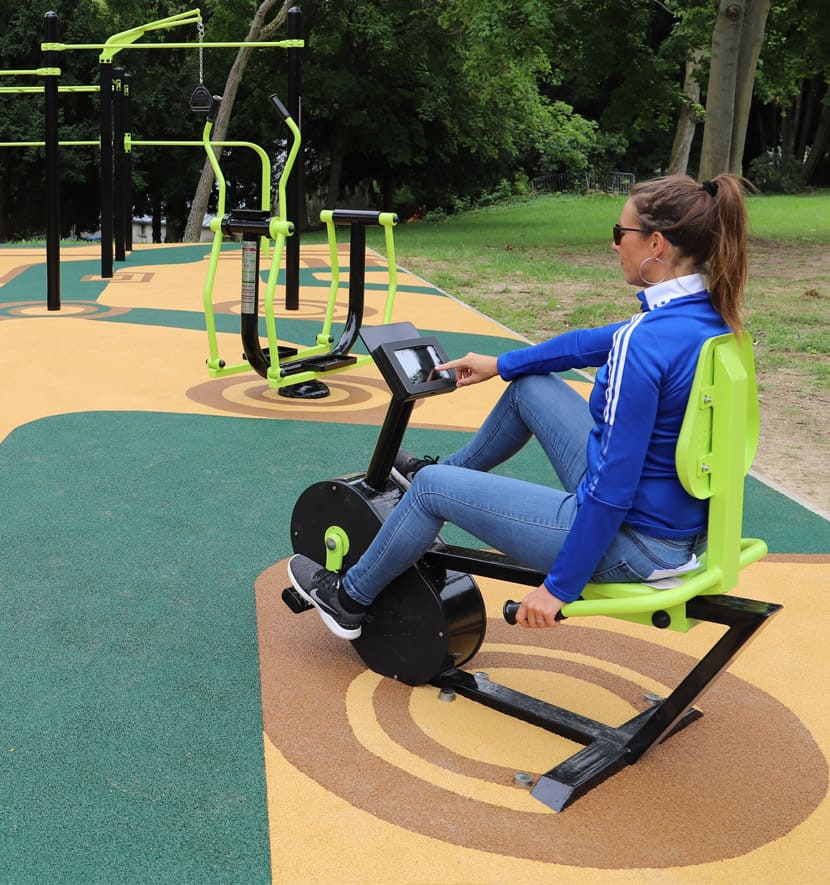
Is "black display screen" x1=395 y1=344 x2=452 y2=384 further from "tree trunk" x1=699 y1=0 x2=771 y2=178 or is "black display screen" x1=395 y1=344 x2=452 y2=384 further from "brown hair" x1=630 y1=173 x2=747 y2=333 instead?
"tree trunk" x1=699 y1=0 x2=771 y2=178

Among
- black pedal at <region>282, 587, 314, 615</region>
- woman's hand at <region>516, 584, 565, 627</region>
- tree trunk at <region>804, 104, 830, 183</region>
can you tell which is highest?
tree trunk at <region>804, 104, 830, 183</region>

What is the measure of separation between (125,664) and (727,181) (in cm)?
206

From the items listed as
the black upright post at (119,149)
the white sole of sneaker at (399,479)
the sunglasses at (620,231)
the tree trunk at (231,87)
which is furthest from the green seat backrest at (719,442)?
the tree trunk at (231,87)

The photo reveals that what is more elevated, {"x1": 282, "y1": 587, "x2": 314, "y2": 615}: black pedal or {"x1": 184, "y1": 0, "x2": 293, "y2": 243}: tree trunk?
{"x1": 184, "y1": 0, "x2": 293, "y2": 243}: tree trunk

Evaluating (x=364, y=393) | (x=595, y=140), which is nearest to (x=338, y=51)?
(x=595, y=140)

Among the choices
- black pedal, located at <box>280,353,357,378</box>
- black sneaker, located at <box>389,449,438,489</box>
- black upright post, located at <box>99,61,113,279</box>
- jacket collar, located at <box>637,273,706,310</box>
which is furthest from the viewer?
black upright post, located at <box>99,61,113,279</box>

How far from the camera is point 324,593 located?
10.3 ft

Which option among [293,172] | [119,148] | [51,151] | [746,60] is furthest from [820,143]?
[51,151]

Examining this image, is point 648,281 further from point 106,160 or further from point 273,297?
point 106,160

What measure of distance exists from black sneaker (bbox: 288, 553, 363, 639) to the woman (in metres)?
0.25

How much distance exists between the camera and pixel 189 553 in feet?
13.2

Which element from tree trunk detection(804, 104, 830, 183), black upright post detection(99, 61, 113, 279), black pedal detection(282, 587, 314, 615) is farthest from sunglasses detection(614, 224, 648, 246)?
tree trunk detection(804, 104, 830, 183)

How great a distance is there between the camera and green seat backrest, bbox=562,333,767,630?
2420mm

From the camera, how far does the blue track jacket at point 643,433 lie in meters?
2.41
